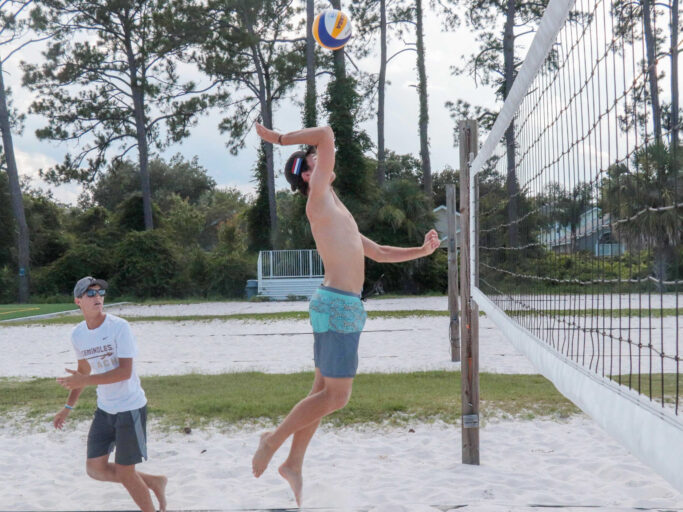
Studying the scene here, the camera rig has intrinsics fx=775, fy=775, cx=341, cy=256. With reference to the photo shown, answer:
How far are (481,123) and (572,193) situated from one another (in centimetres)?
2441

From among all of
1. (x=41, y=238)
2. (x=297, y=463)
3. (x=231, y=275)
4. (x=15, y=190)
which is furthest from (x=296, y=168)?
(x=41, y=238)

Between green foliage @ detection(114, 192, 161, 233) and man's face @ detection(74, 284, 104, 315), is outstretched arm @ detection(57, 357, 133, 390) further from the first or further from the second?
green foliage @ detection(114, 192, 161, 233)

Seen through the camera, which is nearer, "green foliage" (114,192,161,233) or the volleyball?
the volleyball

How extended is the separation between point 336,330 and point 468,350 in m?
2.29

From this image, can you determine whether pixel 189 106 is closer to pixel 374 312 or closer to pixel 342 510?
pixel 374 312

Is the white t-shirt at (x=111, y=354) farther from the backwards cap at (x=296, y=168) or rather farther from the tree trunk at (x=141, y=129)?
the tree trunk at (x=141, y=129)

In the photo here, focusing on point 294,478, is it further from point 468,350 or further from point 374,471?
point 468,350

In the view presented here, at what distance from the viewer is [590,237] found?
3078mm

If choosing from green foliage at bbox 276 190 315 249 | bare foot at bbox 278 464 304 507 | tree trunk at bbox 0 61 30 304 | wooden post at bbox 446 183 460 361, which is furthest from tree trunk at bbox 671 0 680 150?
tree trunk at bbox 0 61 30 304

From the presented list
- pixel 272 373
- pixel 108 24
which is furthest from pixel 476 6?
pixel 272 373

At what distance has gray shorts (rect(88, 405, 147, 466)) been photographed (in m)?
3.22

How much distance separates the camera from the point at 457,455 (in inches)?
190

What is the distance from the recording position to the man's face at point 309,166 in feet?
8.60

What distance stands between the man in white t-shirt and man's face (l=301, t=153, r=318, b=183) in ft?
3.42
